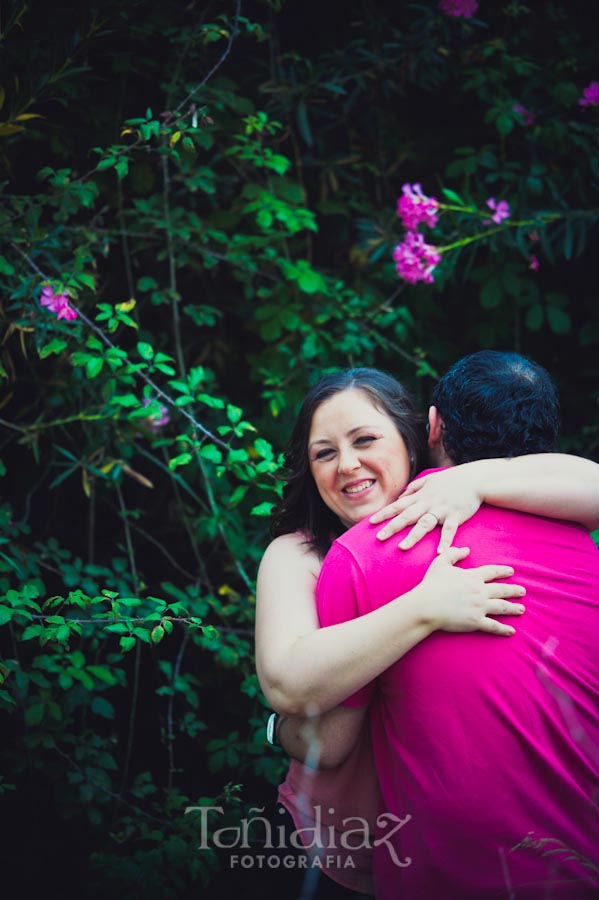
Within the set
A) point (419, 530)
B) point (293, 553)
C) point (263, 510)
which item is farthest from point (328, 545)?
point (419, 530)

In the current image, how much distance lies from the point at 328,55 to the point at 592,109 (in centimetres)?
112

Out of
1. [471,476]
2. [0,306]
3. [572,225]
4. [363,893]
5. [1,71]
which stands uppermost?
[1,71]

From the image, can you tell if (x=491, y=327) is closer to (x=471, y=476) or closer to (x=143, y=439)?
(x=143, y=439)

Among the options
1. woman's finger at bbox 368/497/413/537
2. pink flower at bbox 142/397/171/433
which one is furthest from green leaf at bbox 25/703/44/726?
woman's finger at bbox 368/497/413/537

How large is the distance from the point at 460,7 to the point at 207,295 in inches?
61.7

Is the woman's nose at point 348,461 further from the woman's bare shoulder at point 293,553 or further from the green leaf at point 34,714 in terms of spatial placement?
the green leaf at point 34,714

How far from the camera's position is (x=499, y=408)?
1.68 m

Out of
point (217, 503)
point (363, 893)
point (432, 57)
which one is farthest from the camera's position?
point (432, 57)

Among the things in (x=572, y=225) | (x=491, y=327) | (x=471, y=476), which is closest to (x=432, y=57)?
(x=572, y=225)

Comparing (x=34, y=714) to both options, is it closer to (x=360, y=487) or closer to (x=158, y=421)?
(x=158, y=421)

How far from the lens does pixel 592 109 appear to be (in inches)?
121

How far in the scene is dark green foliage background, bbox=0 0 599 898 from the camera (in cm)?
248

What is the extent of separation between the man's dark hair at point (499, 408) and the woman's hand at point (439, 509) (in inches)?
5.1

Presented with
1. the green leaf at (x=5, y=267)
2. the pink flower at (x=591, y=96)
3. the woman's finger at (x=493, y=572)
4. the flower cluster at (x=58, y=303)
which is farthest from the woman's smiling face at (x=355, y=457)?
the pink flower at (x=591, y=96)
